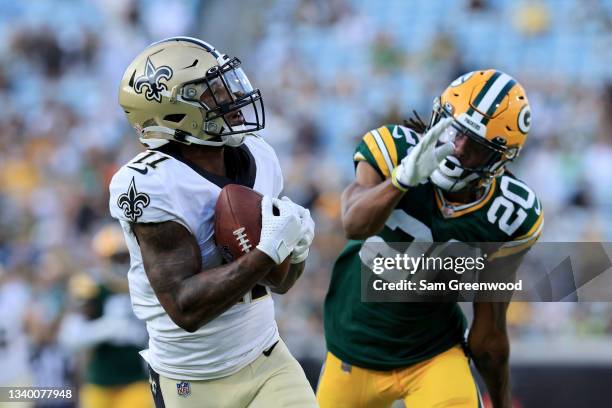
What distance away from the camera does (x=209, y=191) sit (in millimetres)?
3191

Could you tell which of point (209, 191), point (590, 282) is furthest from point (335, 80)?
point (209, 191)

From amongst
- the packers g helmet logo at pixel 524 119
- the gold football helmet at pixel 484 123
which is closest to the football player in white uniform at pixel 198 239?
the gold football helmet at pixel 484 123

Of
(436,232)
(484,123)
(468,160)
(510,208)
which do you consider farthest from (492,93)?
(436,232)

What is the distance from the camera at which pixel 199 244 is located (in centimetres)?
318

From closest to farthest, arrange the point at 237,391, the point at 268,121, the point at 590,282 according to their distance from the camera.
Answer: the point at 237,391 → the point at 590,282 → the point at 268,121

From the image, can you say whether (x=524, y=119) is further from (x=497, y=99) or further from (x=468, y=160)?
(x=468, y=160)

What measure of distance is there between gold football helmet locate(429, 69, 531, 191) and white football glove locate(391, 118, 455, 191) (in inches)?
7.5

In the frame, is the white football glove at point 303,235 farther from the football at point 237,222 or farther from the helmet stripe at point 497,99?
the helmet stripe at point 497,99

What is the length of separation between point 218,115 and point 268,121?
20.4ft

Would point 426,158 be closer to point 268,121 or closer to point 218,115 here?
point 218,115

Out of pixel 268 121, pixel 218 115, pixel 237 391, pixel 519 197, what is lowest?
pixel 268 121

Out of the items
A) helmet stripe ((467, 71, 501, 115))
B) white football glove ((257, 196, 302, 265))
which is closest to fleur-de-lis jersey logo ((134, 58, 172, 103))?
white football glove ((257, 196, 302, 265))

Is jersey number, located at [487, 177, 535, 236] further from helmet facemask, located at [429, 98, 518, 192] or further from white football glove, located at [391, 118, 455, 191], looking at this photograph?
white football glove, located at [391, 118, 455, 191]

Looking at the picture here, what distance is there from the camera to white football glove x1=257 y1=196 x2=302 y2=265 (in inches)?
118
